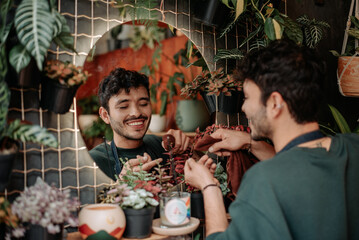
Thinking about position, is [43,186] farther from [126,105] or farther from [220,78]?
[220,78]

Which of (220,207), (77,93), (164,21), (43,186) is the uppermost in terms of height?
(164,21)

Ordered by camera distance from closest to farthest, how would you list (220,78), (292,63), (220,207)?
1. (292,63)
2. (220,207)
3. (220,78)

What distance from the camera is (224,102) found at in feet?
6.85

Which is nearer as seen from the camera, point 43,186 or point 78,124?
point 43,186

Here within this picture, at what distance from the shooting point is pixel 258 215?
50.6 inches

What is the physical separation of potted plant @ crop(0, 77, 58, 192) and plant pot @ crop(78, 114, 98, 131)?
0.38m

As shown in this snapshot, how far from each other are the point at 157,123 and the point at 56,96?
61 cm

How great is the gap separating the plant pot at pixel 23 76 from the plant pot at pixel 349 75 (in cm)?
183

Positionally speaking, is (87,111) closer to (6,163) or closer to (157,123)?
(157,123)

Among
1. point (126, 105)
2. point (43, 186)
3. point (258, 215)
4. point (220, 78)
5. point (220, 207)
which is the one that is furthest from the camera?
point (220, 78)

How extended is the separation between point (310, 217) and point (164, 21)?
3.94 feet

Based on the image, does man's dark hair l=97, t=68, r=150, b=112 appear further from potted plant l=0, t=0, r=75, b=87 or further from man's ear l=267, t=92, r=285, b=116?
man's ear l=267, t=92, r=285, b=116

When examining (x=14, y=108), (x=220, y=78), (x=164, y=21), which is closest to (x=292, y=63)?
(x=220, y=78)

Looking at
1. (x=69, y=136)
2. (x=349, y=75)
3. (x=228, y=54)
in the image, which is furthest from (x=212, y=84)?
(x=349, y=75)
